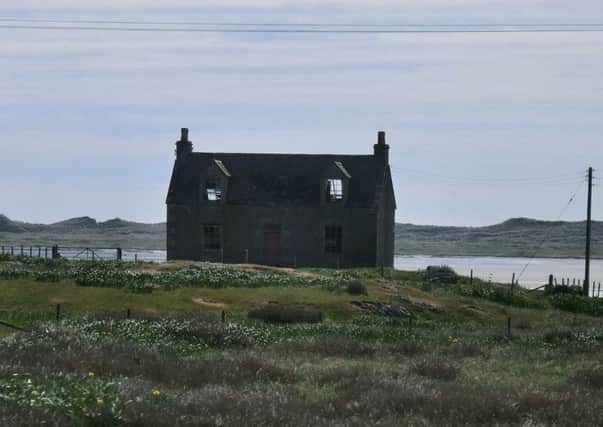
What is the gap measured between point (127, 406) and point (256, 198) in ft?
170

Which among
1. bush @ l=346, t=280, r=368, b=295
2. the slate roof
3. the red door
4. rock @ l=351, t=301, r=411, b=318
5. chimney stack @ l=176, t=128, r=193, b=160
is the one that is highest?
chimney stack @ l=176, t=128, r=193, b=160

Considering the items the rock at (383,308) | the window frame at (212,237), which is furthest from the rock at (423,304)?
the window frame at (212,237)

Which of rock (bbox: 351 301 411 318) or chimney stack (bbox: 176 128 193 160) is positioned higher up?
chimney stack (bbox: 176 128 193 160)

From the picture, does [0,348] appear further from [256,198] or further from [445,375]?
[256,198]

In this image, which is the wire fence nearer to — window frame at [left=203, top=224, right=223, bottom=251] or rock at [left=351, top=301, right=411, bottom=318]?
window frame at [left=203, top=224, right=223, bottom=251]

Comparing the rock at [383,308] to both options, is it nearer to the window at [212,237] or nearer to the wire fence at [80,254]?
the window at [212,237]

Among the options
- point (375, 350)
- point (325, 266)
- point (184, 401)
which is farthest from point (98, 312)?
point (325, 266)

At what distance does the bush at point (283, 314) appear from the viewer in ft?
117

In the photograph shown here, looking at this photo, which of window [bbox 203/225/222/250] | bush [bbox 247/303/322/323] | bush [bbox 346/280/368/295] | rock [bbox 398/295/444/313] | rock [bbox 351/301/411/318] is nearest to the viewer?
bush [bbox 247/303/322/323]

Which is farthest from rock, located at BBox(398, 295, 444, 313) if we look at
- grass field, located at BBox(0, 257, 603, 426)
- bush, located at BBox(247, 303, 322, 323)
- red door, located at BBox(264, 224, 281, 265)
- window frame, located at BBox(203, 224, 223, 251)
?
window frame, located at BBox(203, 224, 223, 251)

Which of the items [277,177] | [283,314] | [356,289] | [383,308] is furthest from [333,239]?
[283,314]

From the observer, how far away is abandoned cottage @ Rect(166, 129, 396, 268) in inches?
2576

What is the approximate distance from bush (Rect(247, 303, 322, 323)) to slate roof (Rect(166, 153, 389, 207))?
28.7 m

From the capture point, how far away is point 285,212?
6581cm
